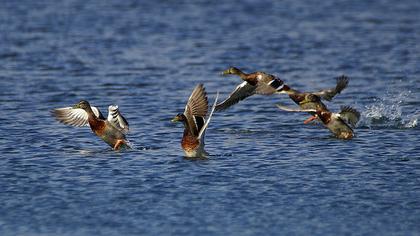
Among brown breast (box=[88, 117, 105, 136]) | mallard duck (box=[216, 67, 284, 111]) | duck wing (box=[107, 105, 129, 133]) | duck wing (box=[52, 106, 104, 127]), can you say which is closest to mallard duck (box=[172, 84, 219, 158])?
duck wing (box=[107, 105, 129, 133])

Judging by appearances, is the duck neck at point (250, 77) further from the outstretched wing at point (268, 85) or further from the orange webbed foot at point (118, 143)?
the orange webbed foot at point (118, 143)

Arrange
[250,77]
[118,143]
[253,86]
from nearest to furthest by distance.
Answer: [118,143], [250,77], [253,86]

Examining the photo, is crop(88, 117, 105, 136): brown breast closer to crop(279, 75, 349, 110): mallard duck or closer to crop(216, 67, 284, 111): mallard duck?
crop(216, 67, 284, 111): mallard duck

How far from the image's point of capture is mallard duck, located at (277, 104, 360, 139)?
14.6 m

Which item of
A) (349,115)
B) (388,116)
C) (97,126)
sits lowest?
(388,116)

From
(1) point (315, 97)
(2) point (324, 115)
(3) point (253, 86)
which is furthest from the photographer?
(3) point (253, 86)

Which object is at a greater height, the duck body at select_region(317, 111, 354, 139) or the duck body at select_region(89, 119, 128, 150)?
the duck body at select_region(89, 119, 128, 150)

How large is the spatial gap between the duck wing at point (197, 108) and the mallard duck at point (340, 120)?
1.83m

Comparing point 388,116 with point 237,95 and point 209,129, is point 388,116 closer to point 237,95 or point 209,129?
point 237,95

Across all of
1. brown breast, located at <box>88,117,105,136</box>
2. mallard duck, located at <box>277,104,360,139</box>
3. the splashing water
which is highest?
brown breast, located at <box>88,117,105,136</box>

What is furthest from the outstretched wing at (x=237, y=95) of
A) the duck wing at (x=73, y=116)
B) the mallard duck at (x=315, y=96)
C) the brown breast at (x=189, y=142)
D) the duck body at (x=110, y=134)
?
the brown breast at (x=189, y=142)

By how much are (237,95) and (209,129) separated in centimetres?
126

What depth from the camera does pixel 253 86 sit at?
16.6 meters

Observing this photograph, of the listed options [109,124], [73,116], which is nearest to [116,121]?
[109,124]
